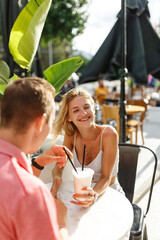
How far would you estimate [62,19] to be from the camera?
40.3 feet

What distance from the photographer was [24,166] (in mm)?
898

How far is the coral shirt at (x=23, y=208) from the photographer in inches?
29.1

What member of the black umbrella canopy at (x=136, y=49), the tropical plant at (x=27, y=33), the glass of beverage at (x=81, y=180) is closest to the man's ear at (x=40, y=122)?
the glass of beverage at (x=81, y=180)

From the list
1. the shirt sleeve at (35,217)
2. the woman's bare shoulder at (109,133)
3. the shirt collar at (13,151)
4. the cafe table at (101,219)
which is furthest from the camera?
the woman's bare shoulder at (109,133)

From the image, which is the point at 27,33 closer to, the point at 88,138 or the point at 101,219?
the point at 88,138

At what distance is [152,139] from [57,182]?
467 centimetres

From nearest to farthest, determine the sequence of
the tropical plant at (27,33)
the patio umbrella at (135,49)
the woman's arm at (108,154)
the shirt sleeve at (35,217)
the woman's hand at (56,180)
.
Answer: the shirt sleeve at (35,217) → the tropical plant at (27,33) → the woman's hand at (56,180) → the woman's arm at (108,154) → the patio umbrella at (135,49)

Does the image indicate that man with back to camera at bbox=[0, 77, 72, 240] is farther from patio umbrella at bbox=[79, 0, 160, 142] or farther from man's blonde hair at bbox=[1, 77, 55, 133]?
patio umbrella at bbox=[79, 0, 160, 142]

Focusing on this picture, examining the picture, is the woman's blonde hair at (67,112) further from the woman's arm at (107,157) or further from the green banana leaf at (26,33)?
the green banana leaf at (26,33)

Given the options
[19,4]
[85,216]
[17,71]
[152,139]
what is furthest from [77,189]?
[152,139]

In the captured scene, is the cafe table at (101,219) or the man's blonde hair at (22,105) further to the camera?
the cafe table at (101,219)

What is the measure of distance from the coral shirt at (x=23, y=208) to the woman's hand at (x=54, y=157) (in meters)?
0.81

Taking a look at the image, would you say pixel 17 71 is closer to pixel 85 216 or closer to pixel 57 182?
pixel 57 182

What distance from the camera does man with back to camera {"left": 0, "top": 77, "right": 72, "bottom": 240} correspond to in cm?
74
